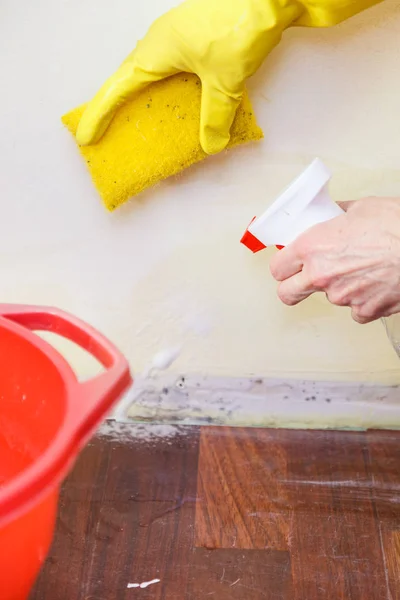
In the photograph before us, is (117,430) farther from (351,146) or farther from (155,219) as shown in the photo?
(351,146)

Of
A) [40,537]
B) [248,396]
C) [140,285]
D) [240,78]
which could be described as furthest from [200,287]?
[40,537]

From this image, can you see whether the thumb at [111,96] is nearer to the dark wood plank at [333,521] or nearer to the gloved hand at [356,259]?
the gloved hand at [356,259]

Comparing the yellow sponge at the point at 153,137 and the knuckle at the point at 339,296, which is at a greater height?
the yellow sponge at the point at 153,137

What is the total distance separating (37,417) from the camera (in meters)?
0.62

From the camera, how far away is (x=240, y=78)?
2.26 ft

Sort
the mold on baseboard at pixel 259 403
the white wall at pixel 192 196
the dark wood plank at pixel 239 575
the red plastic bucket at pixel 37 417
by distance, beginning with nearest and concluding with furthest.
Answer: the red plastic bucket at pixel 37 417, the white wall at pixel 192 196, the dark wood plank at pixel 239 575, the mold on baseboard at pixel 259 403

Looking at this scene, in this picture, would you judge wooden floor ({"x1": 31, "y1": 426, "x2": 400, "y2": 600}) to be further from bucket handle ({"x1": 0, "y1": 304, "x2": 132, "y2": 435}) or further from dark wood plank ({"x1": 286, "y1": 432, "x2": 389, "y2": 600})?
bucket handle ({"x1": 0, "y1": 304, "x2": 132, "y2": 435})

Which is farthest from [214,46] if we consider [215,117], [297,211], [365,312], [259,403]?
[259,403]

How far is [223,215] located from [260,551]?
0.49 metres

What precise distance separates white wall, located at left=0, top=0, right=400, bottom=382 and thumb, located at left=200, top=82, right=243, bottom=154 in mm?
70

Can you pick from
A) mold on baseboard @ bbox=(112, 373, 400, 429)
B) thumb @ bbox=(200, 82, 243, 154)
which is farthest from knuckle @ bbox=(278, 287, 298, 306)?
mold on baseboard @ bbox=(112, 373, 400, 429)

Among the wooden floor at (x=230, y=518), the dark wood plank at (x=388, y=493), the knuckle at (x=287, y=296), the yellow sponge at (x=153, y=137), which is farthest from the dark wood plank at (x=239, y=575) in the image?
the yellow sponge at (x=153, y=137)

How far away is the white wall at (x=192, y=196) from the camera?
74cm

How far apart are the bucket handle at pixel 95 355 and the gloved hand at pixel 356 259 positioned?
23cm
